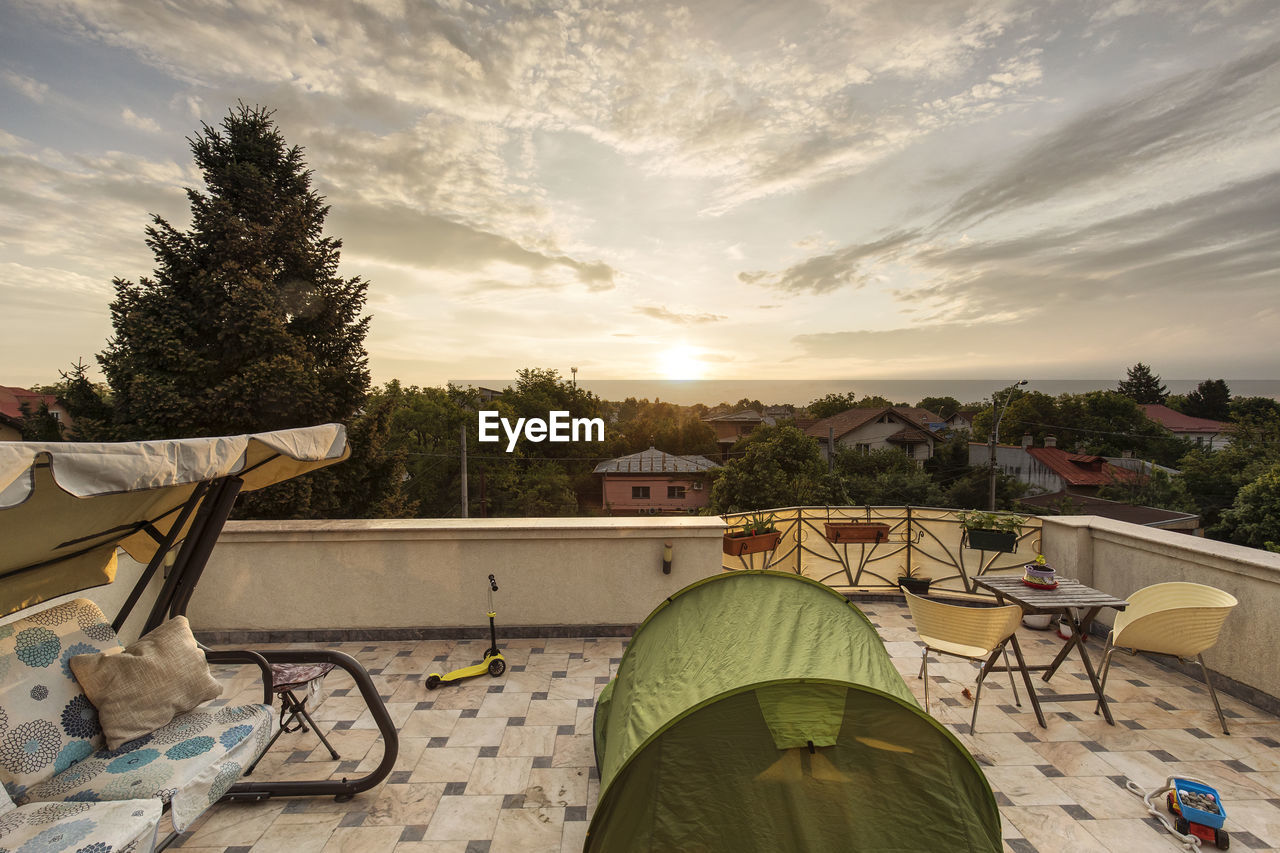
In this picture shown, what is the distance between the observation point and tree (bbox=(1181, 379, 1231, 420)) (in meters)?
57.4

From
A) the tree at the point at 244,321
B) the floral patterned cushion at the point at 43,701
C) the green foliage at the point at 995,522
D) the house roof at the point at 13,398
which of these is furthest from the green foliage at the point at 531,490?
the floral patterned cushion at the point at 43,701

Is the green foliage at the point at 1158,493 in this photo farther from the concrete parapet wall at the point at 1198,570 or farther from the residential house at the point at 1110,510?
the concrete parapet wall at the point at 1198,570

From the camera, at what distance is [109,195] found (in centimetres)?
982

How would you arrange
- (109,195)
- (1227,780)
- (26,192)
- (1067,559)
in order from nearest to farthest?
(1227,780) < (1067,559) < (26,192) < (109,195)

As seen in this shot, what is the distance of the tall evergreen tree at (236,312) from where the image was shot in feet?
31.1

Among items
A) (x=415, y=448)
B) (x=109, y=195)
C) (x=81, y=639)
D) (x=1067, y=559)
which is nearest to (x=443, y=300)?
(x=109, y=195)

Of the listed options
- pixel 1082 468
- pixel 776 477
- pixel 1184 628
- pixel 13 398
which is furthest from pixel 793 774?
pixel 1082 468

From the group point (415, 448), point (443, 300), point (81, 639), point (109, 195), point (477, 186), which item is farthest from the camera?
point (415, 448)

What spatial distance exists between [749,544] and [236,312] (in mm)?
10223

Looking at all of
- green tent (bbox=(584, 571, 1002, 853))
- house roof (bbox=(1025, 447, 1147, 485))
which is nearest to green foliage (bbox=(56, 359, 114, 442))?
green tent (bbox=(584, 571, 1002, 853))

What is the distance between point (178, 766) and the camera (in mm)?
2471

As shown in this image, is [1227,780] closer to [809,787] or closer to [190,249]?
[809,787]

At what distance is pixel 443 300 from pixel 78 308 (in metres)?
7.96

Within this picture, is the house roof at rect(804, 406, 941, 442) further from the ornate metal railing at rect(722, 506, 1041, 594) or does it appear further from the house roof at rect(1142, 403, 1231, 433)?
the ornate metal railing at rect(722, 506, 1041, 594)
